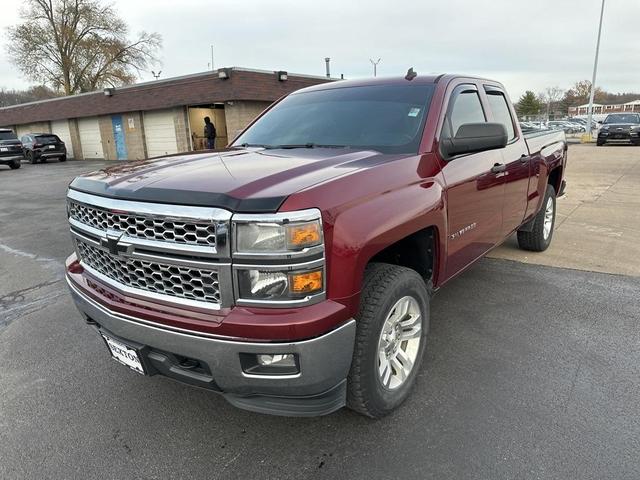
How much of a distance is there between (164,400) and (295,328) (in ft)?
4.68

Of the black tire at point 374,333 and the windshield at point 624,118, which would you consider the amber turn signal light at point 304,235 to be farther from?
the windshield at point 624,118

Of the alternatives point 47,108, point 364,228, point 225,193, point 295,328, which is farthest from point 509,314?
point 47,108

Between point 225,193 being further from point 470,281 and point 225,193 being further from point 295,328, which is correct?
point 470,281

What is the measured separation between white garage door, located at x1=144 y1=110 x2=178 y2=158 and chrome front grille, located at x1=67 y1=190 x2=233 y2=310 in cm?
2233

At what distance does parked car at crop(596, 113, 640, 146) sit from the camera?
896 inches

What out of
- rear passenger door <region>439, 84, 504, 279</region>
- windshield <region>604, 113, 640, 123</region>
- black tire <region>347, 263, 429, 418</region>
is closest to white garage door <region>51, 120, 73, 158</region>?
windshield <region>604, 113, 640, 123</region>

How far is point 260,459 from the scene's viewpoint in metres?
2.38

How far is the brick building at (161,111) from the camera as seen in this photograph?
20.2 m

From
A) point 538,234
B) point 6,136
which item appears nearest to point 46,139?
point 6,136

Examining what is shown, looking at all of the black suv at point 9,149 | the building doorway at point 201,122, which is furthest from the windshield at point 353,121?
the black suv at point 9,149

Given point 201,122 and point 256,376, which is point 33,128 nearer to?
point 201,122

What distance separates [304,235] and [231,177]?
1.84 ft

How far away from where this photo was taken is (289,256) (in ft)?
6.39

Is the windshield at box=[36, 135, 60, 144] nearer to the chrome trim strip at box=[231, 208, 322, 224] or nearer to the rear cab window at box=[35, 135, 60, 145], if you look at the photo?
the rear cab window at box=[35, 135, 60, 145]
